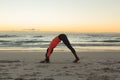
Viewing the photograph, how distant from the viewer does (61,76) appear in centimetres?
908

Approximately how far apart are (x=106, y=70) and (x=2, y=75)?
3.57 m

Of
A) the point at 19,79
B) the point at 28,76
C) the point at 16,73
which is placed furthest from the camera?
the point at 16,73

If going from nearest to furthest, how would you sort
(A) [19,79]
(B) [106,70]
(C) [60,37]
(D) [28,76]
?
(A) [19,79]
(D) [28,76]
(B) [106,70]
(C) [60,37]

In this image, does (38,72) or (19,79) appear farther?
(38,72)

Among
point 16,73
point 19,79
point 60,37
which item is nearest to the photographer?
point 19,79

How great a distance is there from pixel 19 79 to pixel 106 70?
11.1ft

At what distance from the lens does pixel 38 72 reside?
9.89 m

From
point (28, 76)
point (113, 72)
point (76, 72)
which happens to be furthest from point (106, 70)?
point (28, 76)

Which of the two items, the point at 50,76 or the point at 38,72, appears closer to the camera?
the point at 50,76

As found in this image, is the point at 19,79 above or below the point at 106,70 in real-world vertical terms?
above

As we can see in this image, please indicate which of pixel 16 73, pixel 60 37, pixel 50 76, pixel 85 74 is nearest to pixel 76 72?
pixel 85 74

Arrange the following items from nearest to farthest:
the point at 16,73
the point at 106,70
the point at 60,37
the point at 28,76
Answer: the point at 28,76
the point at 16,73
the point at 106,70
the point at 60,37

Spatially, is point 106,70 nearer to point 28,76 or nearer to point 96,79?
point 96,79

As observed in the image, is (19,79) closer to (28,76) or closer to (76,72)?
(28,76)
